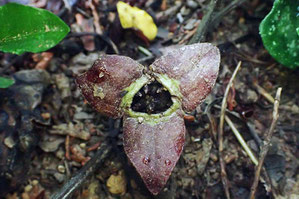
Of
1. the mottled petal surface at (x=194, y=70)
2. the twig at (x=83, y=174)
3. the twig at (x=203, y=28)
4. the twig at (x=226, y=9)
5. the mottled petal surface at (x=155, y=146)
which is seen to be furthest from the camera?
the twig at (x=226, y=9)

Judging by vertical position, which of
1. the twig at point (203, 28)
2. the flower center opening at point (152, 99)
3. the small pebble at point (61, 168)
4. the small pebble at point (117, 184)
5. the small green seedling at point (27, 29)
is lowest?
the small pebble at point (117, 184)

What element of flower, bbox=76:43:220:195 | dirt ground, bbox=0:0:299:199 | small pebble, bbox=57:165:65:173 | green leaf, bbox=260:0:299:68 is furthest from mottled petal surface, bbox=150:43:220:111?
small pebble, bbox=57:165:65:173

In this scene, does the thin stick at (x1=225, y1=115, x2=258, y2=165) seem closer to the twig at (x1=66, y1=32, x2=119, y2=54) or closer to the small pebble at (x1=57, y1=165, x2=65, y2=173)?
the twig at (x1=66, y1=32, x2=119, y2=54)

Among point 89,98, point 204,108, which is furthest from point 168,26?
point 89,98

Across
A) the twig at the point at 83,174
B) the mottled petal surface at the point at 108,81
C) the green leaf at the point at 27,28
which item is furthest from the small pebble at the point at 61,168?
the green leaf at the point at 27,28

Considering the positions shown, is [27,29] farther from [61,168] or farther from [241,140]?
[241,140]

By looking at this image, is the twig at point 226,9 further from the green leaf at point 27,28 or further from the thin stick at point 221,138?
the green leaf at point 27,28

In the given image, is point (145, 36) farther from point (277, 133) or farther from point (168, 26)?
point (277, 133)
